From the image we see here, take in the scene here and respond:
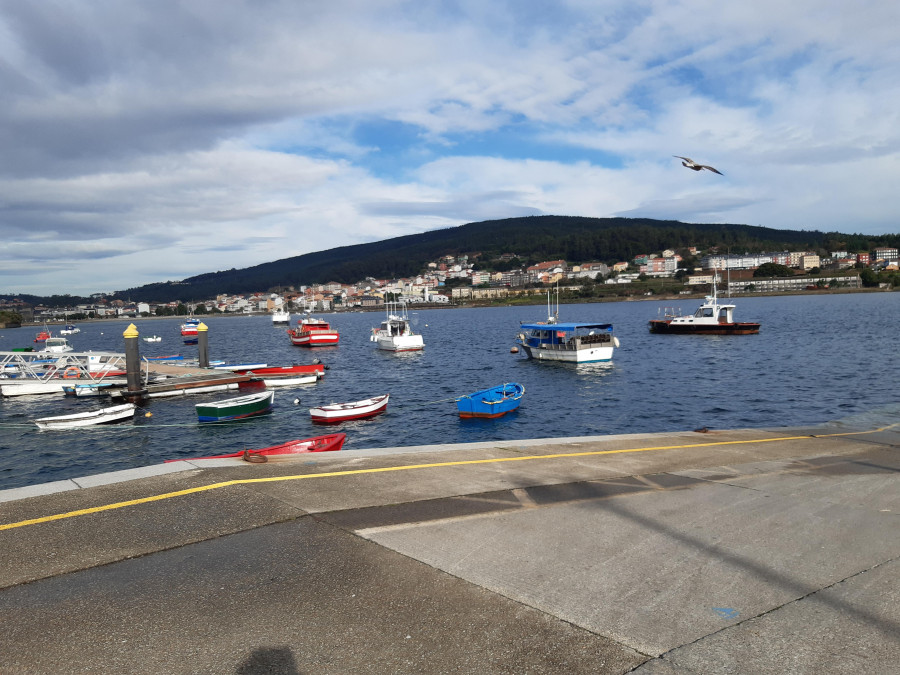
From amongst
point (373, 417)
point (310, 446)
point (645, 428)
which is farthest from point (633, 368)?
point (310, 446)

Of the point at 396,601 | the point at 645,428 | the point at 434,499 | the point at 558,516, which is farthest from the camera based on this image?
the point at 645,428

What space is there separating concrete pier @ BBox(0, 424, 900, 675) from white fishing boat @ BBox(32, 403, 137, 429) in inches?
857

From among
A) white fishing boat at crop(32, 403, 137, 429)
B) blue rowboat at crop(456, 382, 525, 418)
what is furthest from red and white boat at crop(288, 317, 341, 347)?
blue rowboat at crop(456, 382, 525, 418)

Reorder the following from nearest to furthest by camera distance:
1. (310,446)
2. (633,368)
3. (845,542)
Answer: (845,542)
(310,446)
(633,368)

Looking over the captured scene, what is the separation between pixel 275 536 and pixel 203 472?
282 centimetres

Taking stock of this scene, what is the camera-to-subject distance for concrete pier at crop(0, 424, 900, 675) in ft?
13.7

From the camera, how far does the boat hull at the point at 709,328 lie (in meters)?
69.3

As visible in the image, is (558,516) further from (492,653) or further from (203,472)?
(203,472)

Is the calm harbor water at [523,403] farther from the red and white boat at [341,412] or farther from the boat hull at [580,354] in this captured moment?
the boat hull at [580,354]

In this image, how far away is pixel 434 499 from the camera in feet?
24.4

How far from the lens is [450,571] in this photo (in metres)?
5.42

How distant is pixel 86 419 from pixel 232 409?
6068mm

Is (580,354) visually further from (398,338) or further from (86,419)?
(86,419)

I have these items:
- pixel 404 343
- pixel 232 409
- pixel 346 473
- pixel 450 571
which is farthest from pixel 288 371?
pixel 450 571
